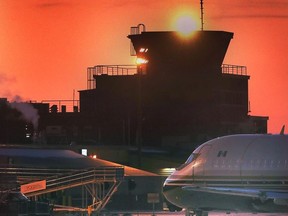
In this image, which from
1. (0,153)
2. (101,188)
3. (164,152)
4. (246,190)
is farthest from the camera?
(164,152)

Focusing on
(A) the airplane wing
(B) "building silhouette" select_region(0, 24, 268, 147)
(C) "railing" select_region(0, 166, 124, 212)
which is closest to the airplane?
(A) the airplane wing

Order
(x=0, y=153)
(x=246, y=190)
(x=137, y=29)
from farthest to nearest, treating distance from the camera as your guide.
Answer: (x=137, y=29), (x=0, y=153), (x=246, y=190)

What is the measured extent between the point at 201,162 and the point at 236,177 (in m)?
2.91

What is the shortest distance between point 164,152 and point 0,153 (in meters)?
28.1

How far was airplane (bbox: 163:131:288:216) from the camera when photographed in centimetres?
4309

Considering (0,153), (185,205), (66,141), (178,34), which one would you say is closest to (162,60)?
(178,34)

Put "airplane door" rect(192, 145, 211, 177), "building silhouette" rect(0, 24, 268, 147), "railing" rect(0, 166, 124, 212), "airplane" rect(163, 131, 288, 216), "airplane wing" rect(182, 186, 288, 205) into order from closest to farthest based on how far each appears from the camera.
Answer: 1. "airplane wing" rect(182, 186, 288, 205)
2. "airplane" rect(163, 131, 288, 216)
3. "airplane door" rect(192, 145, 211, 177)
4. "railing" rect(0, 166, 124, 212)
5. "building silhouette" rect(0, 24, 268, 147)

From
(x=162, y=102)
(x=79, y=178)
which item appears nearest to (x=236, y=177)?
(x=79, y=178)

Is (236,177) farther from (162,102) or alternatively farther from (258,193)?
(162,102)

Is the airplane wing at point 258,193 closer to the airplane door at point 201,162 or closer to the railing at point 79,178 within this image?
the airplane door at point 201,162

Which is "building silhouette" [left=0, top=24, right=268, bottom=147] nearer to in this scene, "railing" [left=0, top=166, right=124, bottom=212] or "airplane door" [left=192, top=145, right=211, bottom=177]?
"railing" [left=0, top=166, right=124, bottom=212]

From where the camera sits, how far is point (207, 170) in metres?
46.5

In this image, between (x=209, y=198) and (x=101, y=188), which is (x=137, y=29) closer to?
(x=101, y=188)

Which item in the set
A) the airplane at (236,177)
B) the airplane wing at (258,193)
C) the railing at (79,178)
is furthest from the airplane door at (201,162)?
the railing at (79,178)
